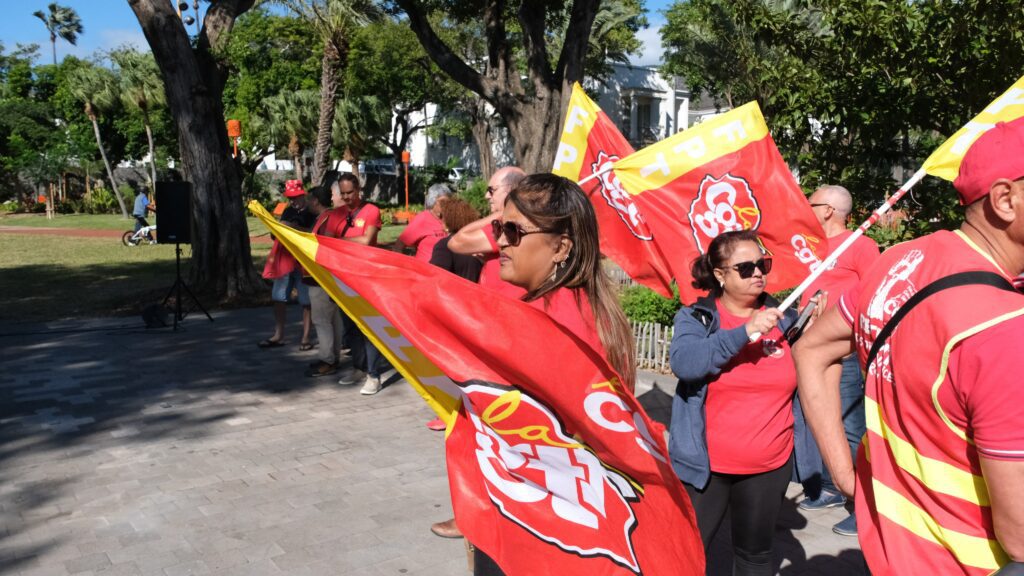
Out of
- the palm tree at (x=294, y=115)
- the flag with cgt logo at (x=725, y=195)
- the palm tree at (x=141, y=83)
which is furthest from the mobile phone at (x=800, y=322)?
the palm tree at (x=294, y=115)

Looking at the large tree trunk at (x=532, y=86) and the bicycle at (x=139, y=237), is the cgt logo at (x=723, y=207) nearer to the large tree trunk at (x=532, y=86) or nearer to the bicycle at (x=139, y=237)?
the large tree trunk at (x=532, y=86)

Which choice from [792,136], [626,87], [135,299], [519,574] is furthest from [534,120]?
[626,87]

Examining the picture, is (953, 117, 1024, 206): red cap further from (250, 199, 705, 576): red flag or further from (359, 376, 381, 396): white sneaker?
(359, 376, 381, 396): white sneaker

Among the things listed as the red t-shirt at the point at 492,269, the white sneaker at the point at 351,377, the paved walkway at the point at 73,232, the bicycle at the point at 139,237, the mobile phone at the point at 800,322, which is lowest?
the paved walkway at the point at 73,232

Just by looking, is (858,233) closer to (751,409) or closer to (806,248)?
(751,409)

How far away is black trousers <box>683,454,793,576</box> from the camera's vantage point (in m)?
3.48

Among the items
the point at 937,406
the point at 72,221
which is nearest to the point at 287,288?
the point at 937,406

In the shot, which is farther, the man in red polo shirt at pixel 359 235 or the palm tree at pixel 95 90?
the palm tree at pixel 95 90

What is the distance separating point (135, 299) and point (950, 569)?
13707 millimetres

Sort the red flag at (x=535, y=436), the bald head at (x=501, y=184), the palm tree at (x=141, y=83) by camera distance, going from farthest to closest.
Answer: the palm tree at (x=141, y=83) < the bald head at (x=501, y=184) < the red flag at (x=535, y=436)

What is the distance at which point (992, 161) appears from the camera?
1.88 metres

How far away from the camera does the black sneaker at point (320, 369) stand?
902cm

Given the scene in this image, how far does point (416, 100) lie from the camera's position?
46625 mm

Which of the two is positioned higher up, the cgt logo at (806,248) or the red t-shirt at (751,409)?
the cgt logo at (806,248)
